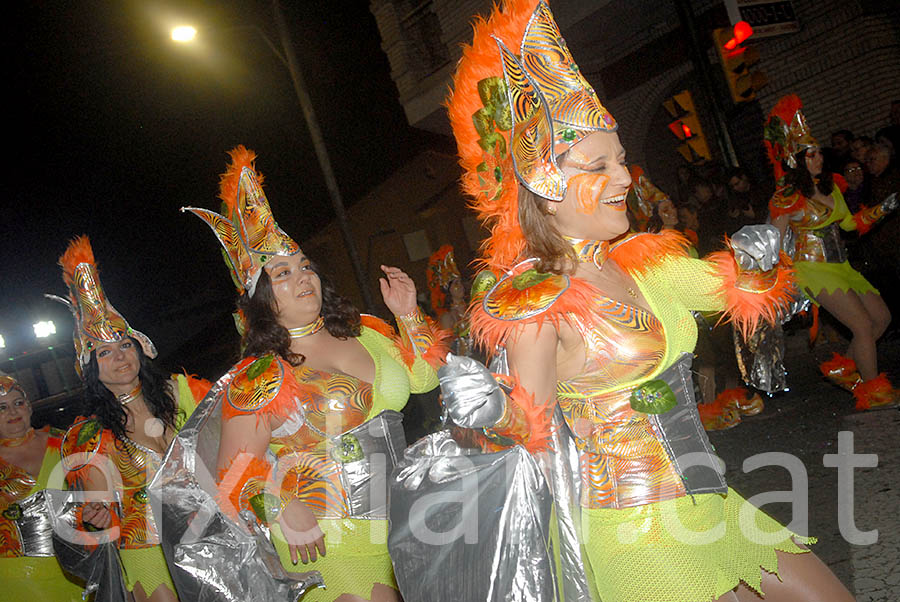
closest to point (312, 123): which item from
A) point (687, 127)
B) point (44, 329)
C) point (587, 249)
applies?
point (687, 127)

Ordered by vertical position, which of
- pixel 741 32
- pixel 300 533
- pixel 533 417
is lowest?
pixel 300 533

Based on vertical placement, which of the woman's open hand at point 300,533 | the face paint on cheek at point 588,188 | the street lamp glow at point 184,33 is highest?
the street lamp glow at point 184,33

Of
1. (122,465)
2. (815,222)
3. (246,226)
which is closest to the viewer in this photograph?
(246,226)

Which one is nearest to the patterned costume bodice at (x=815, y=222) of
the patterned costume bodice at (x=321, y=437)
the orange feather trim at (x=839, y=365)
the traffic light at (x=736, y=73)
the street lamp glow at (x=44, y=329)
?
the orange feather trim at (x=839, y=365)

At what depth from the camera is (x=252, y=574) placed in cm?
294

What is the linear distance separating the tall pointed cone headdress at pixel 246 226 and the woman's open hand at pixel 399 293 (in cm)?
49

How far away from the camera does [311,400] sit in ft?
10.7

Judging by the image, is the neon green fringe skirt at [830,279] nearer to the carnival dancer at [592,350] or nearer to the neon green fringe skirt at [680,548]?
the carnival dancer at [592,350]

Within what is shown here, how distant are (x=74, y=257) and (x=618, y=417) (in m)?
3.90

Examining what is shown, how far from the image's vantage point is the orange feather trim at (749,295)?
2.54 m

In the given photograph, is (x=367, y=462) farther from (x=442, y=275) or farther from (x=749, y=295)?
(x=442, y=275)

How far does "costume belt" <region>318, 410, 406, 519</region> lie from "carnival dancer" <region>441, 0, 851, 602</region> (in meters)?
1.24

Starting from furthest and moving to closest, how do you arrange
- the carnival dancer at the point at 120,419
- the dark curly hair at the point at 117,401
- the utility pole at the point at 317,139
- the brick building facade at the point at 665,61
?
the utility pole at the point at 317,139
the brick building facade at the point at 665,61
the dark curly hair at the point at 117,401
the carnival dancer at the point at 120,419

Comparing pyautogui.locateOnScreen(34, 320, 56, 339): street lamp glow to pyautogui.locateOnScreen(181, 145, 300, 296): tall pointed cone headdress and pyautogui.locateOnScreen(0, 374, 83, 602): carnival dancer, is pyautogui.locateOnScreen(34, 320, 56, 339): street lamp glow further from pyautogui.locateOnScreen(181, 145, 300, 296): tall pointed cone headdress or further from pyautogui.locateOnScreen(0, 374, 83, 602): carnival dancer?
pyautogui.locateOnScreen(181, 145, 300, 296): tall pointed cone headdress
